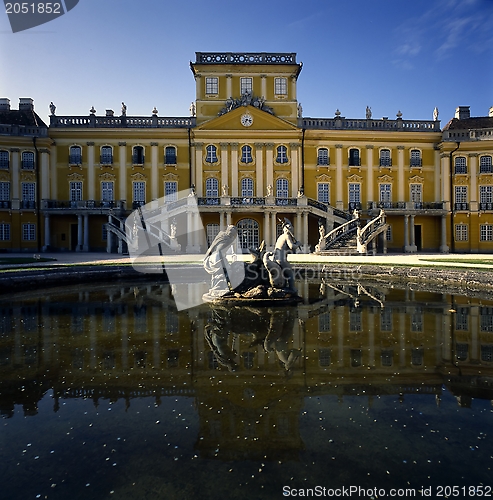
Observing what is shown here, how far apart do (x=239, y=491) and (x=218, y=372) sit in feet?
8.23

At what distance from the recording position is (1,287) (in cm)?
1337

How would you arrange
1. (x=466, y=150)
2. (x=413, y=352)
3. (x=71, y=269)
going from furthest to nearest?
(x=466, y=150), (x=71, y=269), (x=413, y=352)

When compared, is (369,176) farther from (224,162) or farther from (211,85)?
(211,85)

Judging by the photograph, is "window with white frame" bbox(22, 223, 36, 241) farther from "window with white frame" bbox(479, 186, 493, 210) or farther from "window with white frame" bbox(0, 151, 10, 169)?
"window with white frame" bbox(479, 186, 493, 210)

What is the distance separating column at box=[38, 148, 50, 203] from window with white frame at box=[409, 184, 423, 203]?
36.7m

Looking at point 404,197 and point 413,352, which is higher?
point 404,197

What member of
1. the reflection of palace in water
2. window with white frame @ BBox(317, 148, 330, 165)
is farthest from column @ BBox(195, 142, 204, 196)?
the reflection of palace in water

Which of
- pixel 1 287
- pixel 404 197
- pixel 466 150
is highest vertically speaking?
pixel 466 150

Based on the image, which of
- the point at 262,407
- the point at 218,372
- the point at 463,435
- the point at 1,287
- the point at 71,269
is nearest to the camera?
the point at 463,435

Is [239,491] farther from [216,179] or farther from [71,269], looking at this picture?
[216,179]

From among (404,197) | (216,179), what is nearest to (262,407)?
(216,179)

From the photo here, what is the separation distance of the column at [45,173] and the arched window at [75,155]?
6.65ft

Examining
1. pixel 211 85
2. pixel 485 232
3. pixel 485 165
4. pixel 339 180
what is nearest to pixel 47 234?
pixel 211 85

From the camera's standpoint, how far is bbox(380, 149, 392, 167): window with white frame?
123ft
